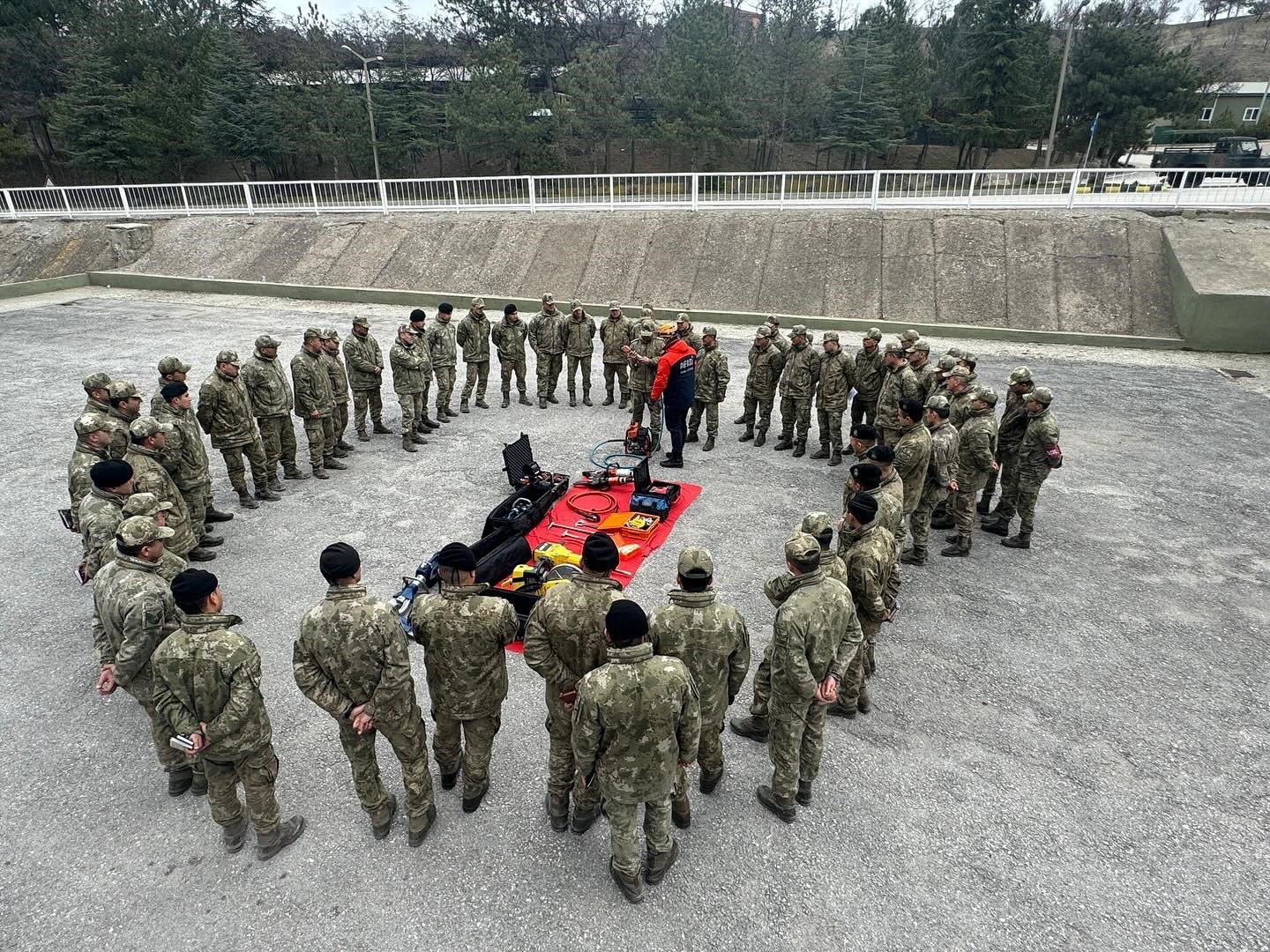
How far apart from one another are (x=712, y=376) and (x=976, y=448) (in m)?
3.89

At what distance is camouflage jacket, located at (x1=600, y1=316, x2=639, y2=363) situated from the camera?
11.4 metres

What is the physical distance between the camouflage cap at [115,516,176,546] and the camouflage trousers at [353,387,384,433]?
606 cm

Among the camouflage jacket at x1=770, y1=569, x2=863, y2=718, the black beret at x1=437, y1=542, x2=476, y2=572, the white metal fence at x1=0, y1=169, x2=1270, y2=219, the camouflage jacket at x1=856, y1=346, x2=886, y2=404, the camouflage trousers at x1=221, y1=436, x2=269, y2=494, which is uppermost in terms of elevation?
the white metal fence at x1=0, y1=169, x2=1270, y2=219

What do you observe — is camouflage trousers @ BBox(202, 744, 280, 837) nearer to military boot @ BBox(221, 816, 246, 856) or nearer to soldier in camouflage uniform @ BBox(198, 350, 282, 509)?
military boot @ BBox(221, 816, 246, 856)

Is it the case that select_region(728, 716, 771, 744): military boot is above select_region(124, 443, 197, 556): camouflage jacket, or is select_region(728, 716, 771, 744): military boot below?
below

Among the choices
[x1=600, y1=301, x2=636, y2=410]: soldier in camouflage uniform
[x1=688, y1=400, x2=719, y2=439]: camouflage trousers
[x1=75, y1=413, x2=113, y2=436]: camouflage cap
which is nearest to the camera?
[x1=75, y1=413, x2=113, y2=436]: camouflage cap

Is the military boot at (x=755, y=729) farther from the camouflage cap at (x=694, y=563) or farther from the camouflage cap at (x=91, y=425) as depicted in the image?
the camouflage cap at (x=91, y=425)

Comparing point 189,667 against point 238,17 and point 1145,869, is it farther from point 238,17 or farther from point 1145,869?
point 238,17

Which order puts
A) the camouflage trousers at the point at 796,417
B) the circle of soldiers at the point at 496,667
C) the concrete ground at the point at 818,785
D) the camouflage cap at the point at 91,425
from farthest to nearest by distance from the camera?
the camouflage trousers at the point at 796,417
the camouflage cap at the point at 91,425
the concrete ground at the point at 818,785
the circle of soldiers at the point at 496,667

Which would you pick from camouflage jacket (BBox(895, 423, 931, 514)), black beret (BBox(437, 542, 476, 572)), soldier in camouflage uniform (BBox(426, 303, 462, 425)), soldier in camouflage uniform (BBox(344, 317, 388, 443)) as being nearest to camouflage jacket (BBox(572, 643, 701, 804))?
black beret (BBox(437, 542, 476, 572))

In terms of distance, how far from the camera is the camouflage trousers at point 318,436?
933 centimetres

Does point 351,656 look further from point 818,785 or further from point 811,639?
point 818,785

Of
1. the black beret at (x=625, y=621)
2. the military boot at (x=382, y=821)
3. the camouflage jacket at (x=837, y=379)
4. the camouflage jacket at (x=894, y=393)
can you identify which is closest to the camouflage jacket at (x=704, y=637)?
the black beret at (x=625, y=621)

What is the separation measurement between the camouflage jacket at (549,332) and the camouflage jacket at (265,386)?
4355mm
